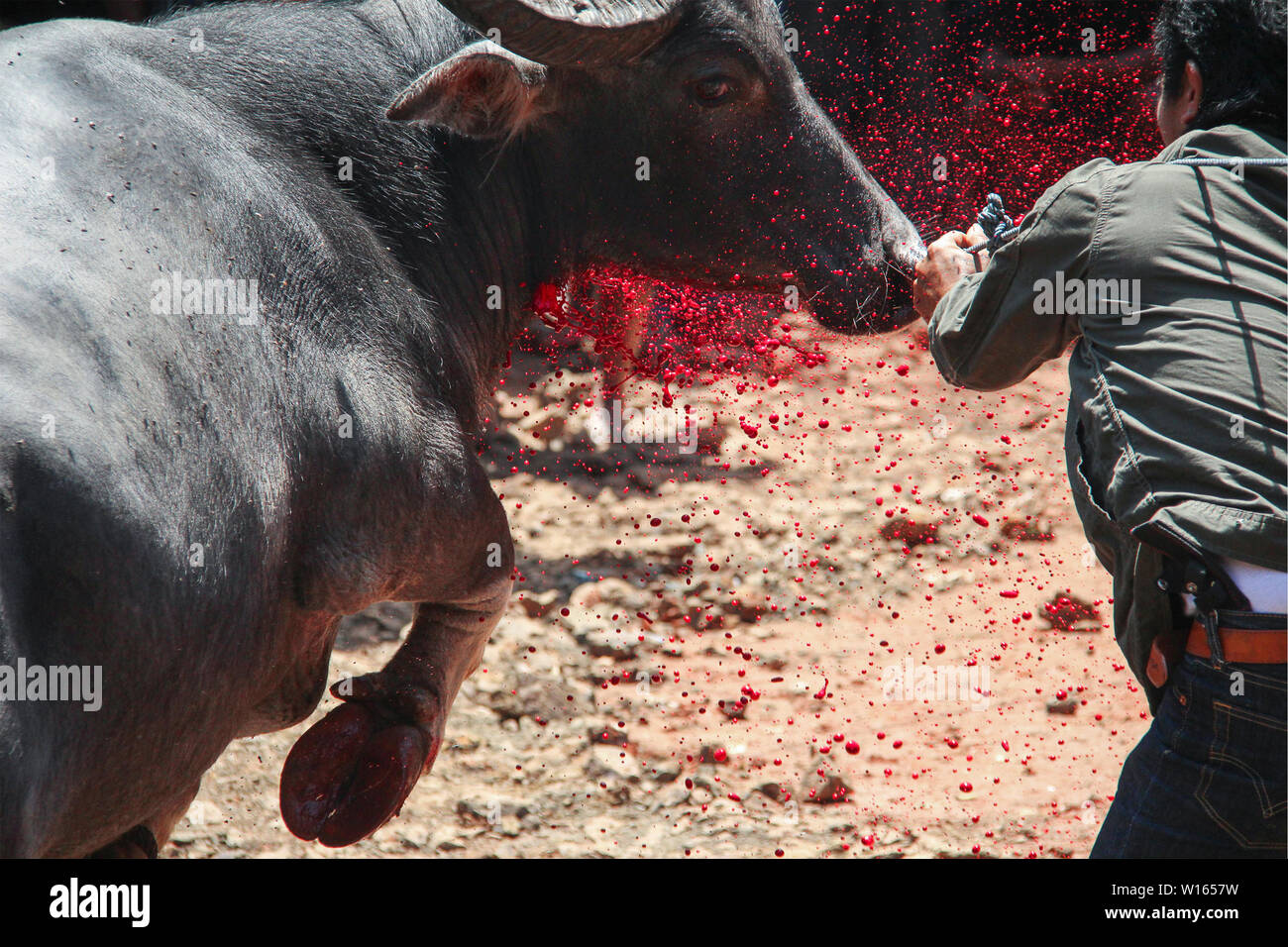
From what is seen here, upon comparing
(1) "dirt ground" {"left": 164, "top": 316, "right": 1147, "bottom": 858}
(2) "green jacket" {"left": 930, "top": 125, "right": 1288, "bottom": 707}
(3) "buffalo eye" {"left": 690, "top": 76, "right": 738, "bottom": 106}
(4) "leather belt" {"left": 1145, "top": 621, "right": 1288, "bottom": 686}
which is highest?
(3) "buffalo eye" {"left": 690, "top": 76, "right": 738, "bottom": 106}

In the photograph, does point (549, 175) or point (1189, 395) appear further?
point (549, 175)

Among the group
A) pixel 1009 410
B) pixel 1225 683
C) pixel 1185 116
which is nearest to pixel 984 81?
pixel 1009 410

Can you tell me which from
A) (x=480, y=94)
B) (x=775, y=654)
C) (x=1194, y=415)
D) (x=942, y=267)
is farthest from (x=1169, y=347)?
(x=775, y=654)

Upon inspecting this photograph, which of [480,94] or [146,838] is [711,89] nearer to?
[480,94]

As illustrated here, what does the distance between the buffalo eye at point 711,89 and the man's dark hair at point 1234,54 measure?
130 cm

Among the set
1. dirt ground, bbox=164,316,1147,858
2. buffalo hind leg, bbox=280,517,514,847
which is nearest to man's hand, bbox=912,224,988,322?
buffalo hind leg, bbox=280,517,514,847

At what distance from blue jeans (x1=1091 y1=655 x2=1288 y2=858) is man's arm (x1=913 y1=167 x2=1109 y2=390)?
77cm

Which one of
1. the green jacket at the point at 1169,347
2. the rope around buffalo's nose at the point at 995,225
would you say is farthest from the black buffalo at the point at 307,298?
the green jacket at the point at 1169,347

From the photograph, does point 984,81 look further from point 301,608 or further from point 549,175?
point 301,608

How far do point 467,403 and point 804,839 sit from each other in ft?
7.52

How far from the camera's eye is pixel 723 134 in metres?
3.73

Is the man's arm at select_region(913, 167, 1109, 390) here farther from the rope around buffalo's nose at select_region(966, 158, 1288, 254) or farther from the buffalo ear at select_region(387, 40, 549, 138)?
the buffalo ear at select_region(387, 40, 549, 138)

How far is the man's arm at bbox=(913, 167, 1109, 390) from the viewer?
2658 millimetres

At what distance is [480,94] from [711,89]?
0.70 meters
